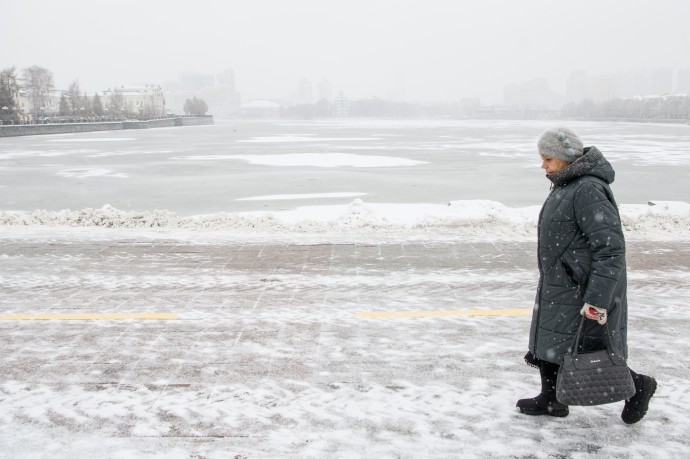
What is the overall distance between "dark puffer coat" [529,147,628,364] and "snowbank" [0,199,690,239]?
5764 millimetres

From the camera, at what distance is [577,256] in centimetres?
318

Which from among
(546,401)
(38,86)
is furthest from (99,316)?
(38,86)

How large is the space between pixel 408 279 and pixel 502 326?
1680mm

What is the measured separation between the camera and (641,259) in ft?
24.8

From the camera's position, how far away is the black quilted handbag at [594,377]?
3145 millimetres

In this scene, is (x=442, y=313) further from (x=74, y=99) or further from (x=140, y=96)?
(x=140, y=96)

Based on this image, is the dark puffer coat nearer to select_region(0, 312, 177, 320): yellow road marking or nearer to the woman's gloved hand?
the woman's gloved hand

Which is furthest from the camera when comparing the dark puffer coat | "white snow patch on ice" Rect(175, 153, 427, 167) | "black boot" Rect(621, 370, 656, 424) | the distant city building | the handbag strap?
the distant city building

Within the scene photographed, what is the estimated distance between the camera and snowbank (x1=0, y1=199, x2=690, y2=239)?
371 inches

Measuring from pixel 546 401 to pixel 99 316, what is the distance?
3.94 meters

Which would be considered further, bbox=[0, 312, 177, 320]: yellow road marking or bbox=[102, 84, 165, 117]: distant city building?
bbox=[102, 84, 165, 117]: distant city building

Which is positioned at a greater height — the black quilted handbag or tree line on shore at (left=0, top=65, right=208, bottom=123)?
tree line on shore at (left=0, top=65, right=208, bottom=123)

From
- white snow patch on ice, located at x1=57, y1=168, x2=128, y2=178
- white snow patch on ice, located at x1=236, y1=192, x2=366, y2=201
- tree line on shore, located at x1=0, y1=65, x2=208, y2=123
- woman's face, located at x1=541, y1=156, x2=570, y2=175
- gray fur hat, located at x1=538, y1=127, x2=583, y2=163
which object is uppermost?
tree line on shore, located at x1=0, y1=65, x2=208, y2=123

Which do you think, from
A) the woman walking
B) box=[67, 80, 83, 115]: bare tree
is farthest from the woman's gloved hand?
box=[67, 80, 83, 115]: bare tree
